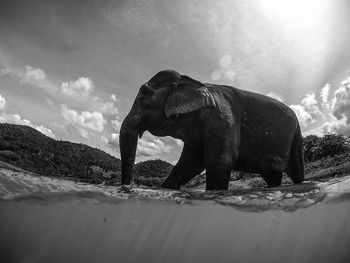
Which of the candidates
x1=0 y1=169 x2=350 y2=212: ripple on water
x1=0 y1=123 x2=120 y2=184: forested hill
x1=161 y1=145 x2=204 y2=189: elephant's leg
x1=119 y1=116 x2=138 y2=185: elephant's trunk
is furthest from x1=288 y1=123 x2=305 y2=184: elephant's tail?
x1=0 y1=123 x2=120 y2=184: forested hill

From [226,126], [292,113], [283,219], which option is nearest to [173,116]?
[226,126]

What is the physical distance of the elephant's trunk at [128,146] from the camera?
5648mm

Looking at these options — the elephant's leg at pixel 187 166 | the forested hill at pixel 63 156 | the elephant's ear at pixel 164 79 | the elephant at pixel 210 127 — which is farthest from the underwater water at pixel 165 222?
the forested hill at pixel 63 156

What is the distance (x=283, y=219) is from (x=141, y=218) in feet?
9.12

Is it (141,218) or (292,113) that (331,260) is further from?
(141,218)

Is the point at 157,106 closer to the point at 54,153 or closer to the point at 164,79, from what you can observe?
the point at 164,79

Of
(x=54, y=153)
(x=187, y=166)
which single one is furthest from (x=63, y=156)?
(x=187, y=166)

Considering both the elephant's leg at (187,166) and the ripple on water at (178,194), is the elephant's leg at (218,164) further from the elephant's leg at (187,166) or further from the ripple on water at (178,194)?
the elephant's leg at (187,166)

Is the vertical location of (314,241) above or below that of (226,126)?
below

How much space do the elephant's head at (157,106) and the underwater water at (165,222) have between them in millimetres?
840

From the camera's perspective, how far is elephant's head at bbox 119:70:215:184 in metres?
5.72

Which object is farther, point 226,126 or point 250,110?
point 250,110

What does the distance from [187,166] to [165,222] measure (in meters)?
1.70

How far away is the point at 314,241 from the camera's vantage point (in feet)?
22.9
